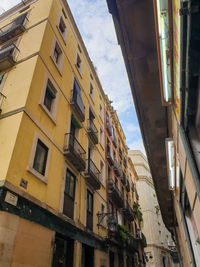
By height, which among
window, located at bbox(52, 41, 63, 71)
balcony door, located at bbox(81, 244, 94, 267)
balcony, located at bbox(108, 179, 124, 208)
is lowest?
balcony door, located at bbox(81, 244, 94, 267)

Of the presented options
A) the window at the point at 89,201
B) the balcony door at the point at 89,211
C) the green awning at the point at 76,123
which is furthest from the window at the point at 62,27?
the balcony door at the point at 89,211

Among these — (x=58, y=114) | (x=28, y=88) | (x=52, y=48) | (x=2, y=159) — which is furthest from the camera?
(x=52, y=48)

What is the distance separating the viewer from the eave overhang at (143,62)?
4.14 m

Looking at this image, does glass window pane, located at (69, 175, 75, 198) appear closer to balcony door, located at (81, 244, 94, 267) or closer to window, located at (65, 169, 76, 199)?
window, located at (65, 169, 76, 199)

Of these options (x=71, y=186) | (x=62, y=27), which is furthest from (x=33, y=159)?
(x=62, y=27)

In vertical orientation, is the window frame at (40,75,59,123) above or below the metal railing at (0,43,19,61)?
below

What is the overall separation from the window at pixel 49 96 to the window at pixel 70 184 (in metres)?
3.61

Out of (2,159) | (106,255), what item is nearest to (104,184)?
(106,255)

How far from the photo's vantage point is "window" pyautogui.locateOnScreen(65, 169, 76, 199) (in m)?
10.0

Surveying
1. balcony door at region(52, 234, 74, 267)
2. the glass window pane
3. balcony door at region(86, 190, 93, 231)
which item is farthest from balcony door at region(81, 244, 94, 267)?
the glass window pane

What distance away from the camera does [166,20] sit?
138 inches

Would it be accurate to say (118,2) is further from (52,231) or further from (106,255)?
(106,255)

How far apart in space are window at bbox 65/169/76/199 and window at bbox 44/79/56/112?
3608 millimetres

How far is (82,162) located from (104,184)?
225 inches
